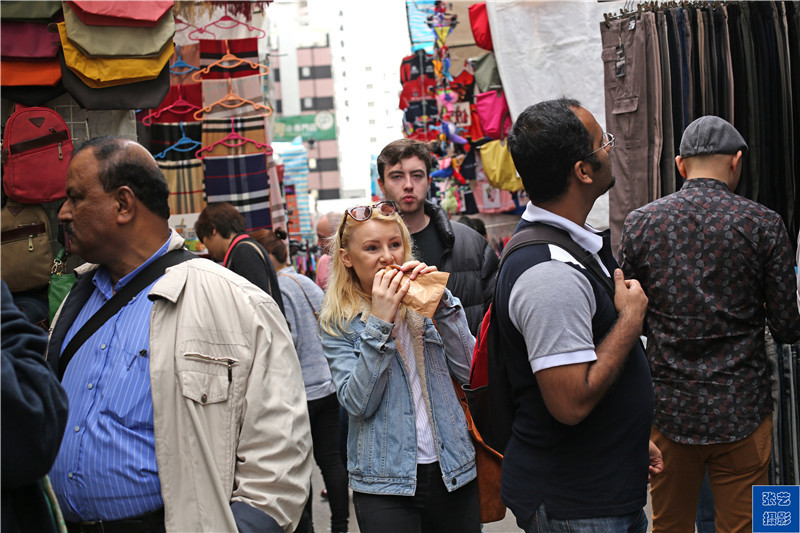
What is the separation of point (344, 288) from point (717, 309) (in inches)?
72.3

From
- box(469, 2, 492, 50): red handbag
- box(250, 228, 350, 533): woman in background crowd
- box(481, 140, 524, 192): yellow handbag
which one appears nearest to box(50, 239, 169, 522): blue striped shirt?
box(250, 228, 350, 533): woman in background crowd

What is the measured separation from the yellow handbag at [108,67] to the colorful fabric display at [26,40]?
7 centimetres

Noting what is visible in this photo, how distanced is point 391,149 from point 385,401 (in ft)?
6.41

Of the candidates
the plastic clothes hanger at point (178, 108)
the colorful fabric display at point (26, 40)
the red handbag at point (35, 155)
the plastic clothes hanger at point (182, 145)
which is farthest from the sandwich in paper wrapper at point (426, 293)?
the plastic clothes hanger at point (178, 108)

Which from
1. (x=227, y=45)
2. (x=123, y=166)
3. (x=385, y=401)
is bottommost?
(x=385, y=401)

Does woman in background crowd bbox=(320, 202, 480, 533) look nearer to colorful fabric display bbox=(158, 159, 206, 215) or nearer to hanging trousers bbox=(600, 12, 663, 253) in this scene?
hanging trousers bbox=(600, 12, 663, 253)

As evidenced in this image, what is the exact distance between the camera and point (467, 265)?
14.4 feet

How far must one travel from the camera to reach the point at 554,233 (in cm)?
253

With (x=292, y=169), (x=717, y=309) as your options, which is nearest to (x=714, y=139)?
(x=717, y=309)

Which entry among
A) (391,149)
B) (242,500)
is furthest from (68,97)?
(242,500)

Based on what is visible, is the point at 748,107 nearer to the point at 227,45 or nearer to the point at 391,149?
the point at 391,149

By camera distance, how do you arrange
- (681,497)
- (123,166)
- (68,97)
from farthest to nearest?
(68,97) < (681,497) < (123,166)

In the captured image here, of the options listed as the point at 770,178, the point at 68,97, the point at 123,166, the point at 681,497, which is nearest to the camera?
the point at 123,166

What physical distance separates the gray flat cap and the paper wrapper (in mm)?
1843
